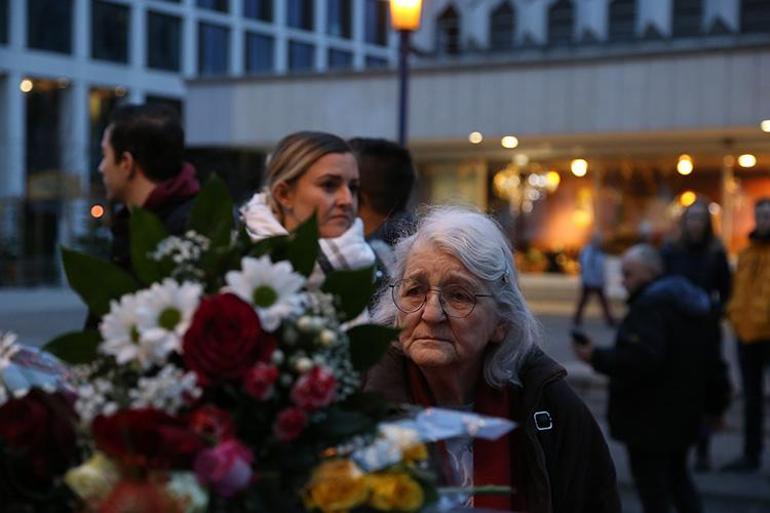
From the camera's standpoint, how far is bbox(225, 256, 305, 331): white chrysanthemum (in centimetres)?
152

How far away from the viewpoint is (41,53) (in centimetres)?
4422

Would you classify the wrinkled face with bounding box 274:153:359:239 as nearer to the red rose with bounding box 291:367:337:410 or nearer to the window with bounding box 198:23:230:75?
the red rose with bounding box 291:367:337:410

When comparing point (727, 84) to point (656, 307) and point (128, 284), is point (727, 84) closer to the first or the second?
point (656, 307)

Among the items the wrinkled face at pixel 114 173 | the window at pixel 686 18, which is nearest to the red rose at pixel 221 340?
the wrinkled face at pixel 114 173

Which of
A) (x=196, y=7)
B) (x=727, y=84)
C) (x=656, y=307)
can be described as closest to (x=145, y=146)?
(x=656, y=307)

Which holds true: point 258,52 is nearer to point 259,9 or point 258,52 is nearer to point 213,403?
point 259,9

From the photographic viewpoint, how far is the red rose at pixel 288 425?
1477mm

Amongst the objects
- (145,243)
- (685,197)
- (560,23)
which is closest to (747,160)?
(685,197)

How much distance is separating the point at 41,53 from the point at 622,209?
27265mm

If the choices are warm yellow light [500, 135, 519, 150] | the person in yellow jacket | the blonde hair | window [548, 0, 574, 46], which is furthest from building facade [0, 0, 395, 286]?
the blonde hair

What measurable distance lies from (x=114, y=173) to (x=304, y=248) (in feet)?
7.51

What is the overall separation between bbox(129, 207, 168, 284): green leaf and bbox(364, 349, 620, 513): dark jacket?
1.07m

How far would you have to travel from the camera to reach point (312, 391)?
4.89ft

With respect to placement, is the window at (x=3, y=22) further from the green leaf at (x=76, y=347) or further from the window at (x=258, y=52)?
the green leaf at (x=76, y=347)
